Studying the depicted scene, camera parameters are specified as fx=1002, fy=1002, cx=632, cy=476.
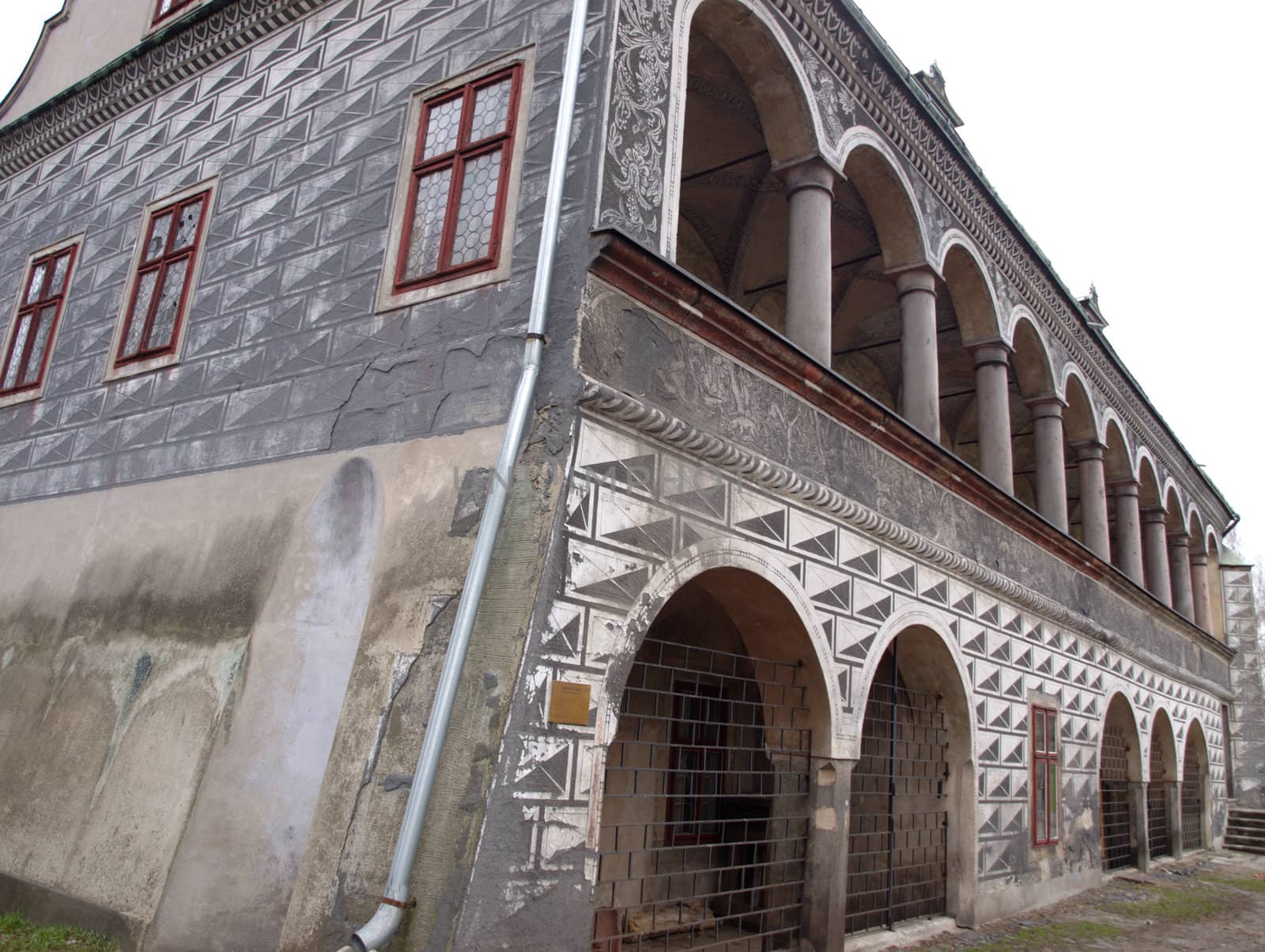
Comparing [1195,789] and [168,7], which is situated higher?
[168,7]

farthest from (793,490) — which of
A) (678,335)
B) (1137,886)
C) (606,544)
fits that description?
(1137,886)

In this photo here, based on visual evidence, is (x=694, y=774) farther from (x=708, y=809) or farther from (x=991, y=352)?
(x=991, y=352)

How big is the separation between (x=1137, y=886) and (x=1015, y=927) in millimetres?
4497

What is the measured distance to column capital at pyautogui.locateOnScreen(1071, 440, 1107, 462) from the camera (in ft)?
47.5

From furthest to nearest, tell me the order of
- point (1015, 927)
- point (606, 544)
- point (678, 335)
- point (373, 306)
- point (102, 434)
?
1. point (1015, 927)
2. point (102, 434)
3. point (373, 306)
4. point (678, 335)
5. point (606, 544)

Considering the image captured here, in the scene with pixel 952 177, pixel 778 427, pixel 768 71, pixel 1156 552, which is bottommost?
pixel 778 427

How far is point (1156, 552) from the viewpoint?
17.5 meters

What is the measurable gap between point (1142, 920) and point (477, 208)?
9.09m

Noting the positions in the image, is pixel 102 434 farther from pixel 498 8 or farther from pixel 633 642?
pixel 633 642

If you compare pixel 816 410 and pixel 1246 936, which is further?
pixel 1246 936

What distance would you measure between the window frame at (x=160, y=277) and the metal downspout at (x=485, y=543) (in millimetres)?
3605

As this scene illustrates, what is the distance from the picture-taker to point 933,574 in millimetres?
8430

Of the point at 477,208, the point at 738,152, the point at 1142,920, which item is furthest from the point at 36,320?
the point at 1142,920

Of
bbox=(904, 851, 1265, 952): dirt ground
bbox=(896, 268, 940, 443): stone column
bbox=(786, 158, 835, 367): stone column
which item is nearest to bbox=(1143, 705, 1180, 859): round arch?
bbox=(904, 851, 1265, 952): dirt ground
